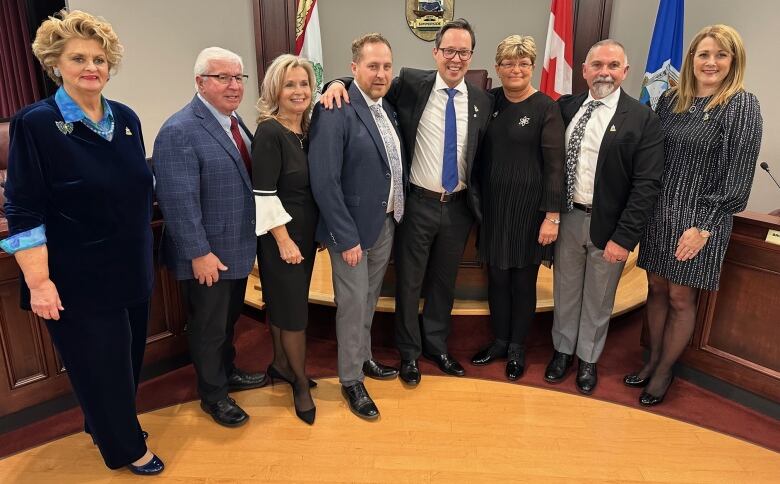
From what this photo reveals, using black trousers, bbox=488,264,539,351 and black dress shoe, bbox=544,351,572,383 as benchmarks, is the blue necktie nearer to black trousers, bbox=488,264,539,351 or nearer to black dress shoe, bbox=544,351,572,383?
black trousers, bbox=488,264,539,351

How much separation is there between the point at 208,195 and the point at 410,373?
1.26 meters

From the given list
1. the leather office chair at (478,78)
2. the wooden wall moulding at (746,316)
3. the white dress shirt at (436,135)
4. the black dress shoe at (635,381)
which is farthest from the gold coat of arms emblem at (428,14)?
the black dress shoe at (635,381)

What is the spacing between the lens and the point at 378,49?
78.6 inches

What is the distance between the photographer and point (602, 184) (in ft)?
7.14

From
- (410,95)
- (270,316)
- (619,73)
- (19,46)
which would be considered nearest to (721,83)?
(619,73)

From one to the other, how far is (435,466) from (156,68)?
3863 millimetres

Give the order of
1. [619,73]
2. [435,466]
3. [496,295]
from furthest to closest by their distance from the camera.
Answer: [496,295] → [619,73] → [435,466]

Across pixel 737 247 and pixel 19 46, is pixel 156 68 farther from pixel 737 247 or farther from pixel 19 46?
pixel 737 247

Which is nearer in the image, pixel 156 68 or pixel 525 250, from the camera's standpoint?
pixel 525 250

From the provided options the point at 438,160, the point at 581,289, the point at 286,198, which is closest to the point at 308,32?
the point at 438,160

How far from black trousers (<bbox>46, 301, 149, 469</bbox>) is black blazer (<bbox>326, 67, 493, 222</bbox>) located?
1.25 m

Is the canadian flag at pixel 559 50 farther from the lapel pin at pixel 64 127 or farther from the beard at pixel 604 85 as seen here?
the lapel pin at pixel 64 127

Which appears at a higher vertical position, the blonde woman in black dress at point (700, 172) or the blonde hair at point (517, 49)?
the blonde hair at point (517, 49)

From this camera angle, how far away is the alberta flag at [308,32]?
15.1 feet
